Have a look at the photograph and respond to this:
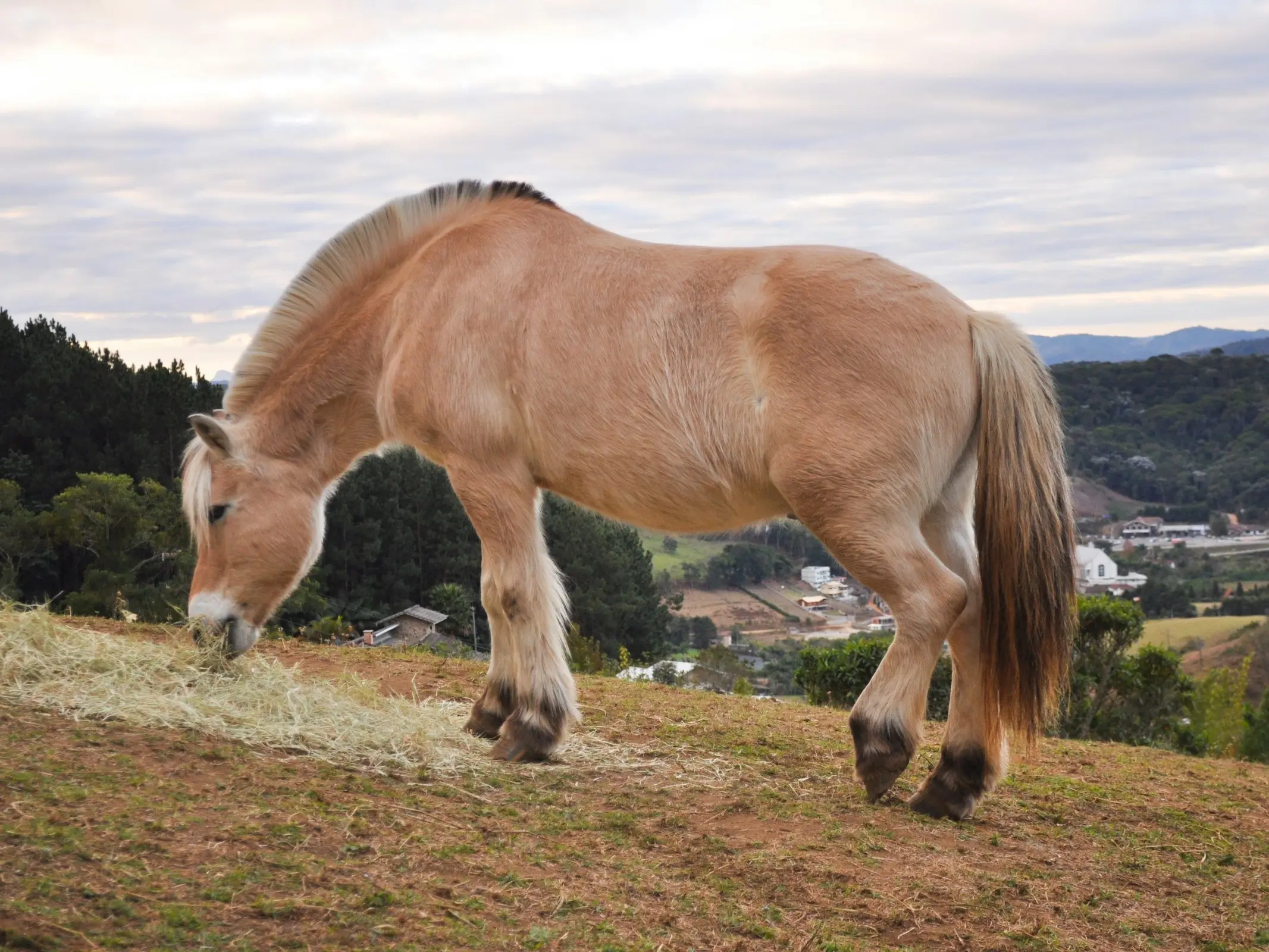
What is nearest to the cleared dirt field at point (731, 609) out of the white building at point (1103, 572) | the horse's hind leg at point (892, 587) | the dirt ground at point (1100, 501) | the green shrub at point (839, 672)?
the white building at point (1103, 572)

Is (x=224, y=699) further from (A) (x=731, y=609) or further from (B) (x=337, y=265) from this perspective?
(A) (x=731, y=609)

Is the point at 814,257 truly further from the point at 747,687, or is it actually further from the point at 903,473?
the point at 747,687

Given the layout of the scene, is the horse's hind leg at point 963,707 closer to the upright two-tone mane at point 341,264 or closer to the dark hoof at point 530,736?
the dark hoof at point 530,736

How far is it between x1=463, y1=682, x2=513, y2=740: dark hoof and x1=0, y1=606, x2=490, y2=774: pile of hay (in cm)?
10

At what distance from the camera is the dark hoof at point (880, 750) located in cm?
467

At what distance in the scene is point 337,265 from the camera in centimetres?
617

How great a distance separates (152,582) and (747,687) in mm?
12009

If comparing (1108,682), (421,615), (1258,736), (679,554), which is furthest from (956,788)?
(679,554)

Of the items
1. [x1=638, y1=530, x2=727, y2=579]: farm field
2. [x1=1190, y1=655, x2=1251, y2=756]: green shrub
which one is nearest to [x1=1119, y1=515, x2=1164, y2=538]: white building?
[x1=638, y1=530, x2=727, y2=579]: farm field

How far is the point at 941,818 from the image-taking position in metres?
4.88

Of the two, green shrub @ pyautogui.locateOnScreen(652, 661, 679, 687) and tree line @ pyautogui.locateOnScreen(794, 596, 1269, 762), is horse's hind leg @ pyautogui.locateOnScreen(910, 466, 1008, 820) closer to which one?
tree line @ pyautogui.locateOnScreen(794, 596, 1269, 762)

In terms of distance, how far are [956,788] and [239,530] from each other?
378 centimetres

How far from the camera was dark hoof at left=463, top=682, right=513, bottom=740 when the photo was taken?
579cm

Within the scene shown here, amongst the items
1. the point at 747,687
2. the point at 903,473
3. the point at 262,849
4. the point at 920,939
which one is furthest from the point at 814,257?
the point at 747,687
